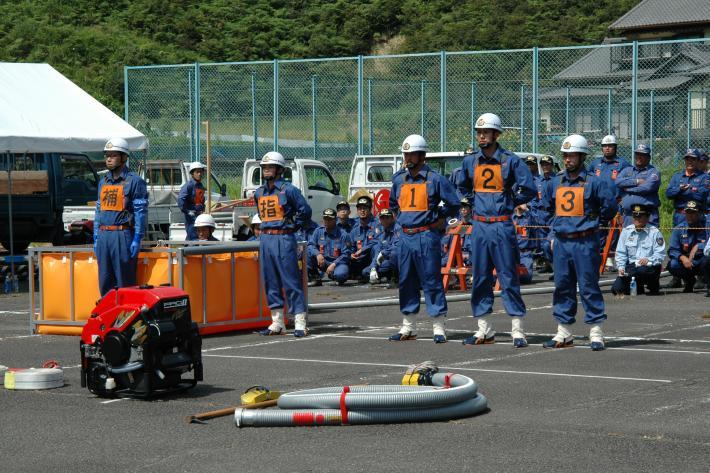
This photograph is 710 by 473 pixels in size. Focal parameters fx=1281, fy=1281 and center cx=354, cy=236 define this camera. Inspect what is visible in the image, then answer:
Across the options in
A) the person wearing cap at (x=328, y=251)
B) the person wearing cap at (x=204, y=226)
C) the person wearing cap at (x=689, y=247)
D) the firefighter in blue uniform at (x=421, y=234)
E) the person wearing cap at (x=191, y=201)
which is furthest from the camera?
the person wearing cap at (x=191, y=201)

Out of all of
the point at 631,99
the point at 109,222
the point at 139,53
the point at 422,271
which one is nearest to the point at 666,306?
the point at 422,271

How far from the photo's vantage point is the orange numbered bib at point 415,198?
1452 cm

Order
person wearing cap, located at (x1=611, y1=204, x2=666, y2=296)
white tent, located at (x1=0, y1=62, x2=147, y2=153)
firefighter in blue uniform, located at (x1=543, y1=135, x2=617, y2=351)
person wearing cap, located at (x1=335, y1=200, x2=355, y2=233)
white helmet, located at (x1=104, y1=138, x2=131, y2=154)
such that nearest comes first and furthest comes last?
firefighter in blue uniform, located at (x1=543, y1=135, x2=617, y2=351)
white helmet, located at (x1=104, y1=138, x2=131, y2=154)
person wearing cap, located at (x1=611, y1=204, x2=666, y2=296)
white tent, located at (x1=0, y1=62, x2=147, y2=153)
person wearing cap, located at (x1=335, y1=200, x2=355, y2=233)

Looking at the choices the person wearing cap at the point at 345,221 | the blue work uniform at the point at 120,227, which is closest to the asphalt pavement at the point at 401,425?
the blue work uniform at the point at 120,227

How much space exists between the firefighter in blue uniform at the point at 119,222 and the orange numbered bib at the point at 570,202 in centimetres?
484

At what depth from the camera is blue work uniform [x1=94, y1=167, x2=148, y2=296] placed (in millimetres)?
15102

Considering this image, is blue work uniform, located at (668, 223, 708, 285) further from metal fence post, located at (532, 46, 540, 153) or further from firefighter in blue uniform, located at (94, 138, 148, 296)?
metal fence post, located at (532, 46, 540, 153)

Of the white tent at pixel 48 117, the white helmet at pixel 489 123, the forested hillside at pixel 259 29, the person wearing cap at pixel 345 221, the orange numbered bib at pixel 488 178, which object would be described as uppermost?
the forested hillside at pixel 259 29

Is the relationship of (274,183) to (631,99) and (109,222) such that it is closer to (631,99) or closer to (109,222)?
(109,222)

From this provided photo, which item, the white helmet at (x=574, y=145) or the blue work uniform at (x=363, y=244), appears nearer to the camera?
the white helmet at (x=574, y=145)

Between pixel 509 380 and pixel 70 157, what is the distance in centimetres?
1696

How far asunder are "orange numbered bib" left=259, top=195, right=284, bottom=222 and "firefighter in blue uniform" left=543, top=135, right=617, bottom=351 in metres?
3.35

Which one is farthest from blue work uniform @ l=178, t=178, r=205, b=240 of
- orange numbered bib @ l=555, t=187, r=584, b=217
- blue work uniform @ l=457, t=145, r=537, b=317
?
orange numbered bib @ l=555, t=187, r=584, b=217

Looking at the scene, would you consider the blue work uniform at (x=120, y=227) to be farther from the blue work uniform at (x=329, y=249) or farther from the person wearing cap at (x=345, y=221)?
the person wearing cap at (x=345, y=221)
